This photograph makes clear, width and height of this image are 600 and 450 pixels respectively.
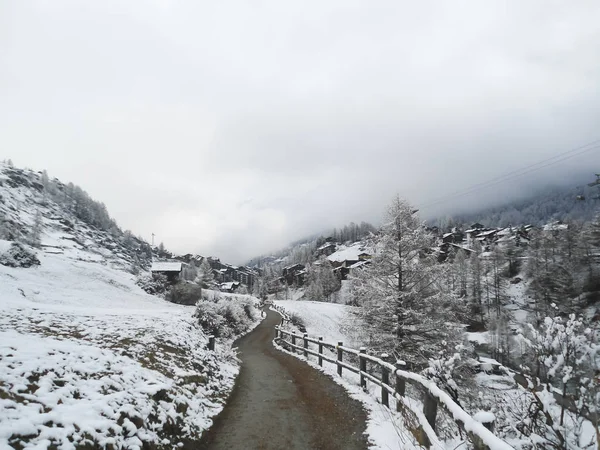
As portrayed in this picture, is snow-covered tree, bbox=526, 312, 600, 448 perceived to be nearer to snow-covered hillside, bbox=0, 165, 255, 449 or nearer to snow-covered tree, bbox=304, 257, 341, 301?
snow-covered hillside, bbox=0, 165, 255, 449

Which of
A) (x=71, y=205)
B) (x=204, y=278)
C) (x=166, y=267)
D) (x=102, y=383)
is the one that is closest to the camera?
(x=102, y=383)

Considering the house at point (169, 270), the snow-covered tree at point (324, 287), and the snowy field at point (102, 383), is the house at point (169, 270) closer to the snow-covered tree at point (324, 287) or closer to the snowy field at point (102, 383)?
the snow-covered tree at point (324, 287)

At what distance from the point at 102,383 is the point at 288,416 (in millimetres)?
4594

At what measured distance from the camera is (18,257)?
31250mm

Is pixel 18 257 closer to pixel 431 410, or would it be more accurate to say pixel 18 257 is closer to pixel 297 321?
pixel 297 321

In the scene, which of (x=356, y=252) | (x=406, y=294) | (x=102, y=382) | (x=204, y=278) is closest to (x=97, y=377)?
(x=102, y=382)

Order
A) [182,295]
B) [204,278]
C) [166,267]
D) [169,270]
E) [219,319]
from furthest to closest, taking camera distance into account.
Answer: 1. [204,278]
2. [166,267]
3. [169,270]
4. [182,295]
5. [219,319]

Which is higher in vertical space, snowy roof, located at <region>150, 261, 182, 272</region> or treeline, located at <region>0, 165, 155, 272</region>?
treeline, located at <region>0, 165, 155, 272</region>

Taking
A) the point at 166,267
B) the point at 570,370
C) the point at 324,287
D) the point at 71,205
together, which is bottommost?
the point at 324,287

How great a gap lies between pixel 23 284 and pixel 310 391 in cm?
2654

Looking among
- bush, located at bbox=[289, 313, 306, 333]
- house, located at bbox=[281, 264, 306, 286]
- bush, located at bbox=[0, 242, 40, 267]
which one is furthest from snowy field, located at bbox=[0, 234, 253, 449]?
house, located at bbox=[281, 264, 306, 286]

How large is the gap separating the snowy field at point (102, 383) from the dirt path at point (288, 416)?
24.7 inches

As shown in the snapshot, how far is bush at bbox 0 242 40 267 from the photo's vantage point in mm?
29972

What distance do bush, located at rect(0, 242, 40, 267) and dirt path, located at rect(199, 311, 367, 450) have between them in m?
30.1
